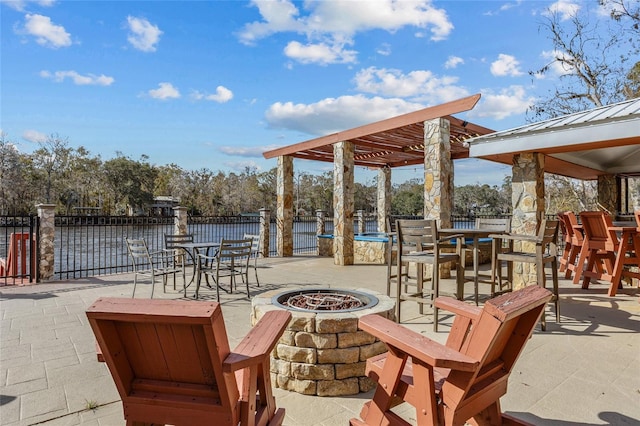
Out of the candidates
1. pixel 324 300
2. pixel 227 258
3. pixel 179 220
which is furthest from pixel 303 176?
pixel 324 300

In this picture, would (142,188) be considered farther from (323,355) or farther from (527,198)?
(323,355)

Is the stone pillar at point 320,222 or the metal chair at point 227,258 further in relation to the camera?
the stone pillar at point 320,222

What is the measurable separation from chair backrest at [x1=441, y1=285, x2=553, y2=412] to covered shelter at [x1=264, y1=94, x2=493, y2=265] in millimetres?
4398

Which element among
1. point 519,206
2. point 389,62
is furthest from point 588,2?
point 519,206

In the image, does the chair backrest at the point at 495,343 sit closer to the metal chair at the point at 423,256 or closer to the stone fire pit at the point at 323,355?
the stone fire pit at the point at 323,355

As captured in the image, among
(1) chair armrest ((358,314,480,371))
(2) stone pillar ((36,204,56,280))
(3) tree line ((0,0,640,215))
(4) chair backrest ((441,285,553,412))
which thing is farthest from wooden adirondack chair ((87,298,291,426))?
(3) tree line ((0,0,640,215))

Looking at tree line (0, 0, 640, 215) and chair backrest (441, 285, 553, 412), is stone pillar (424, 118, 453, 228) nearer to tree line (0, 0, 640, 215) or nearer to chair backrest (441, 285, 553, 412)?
chair backrest (441, 285, 553, 412)

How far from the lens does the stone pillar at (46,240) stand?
6125mm

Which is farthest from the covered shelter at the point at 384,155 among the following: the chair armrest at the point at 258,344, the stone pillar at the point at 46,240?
the stone pillar at the point at 46,240

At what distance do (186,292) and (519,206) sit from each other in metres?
4.95

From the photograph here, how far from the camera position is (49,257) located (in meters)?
6.30

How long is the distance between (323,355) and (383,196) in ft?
35.3

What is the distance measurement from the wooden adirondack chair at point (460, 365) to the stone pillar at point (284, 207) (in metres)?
8.45

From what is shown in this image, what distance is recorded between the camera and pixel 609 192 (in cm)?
800
